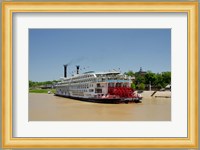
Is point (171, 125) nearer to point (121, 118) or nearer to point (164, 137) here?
point (164, 137)

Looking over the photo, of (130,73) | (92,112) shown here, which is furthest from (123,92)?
(92,112)

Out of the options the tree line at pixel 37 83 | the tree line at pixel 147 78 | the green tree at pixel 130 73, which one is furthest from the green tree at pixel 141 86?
the tree line at pixel 37 83

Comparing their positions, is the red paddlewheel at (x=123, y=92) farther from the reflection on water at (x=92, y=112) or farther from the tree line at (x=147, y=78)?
the reflection on water at (x=92, y=112)

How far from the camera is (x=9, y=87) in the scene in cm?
345

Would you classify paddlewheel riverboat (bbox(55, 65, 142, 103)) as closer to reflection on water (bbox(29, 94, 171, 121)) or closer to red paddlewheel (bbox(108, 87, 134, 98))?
red paddlewheel (bbox(108, 87, 134, 98))

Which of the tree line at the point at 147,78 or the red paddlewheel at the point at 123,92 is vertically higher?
the tree line at the point at 147,78

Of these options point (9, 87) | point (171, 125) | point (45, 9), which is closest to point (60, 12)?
point (45, 9)

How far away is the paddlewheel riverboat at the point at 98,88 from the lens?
4558mm

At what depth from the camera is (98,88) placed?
4969 mm

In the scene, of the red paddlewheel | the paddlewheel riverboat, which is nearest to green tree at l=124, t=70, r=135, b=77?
the paddlewheel riverboat

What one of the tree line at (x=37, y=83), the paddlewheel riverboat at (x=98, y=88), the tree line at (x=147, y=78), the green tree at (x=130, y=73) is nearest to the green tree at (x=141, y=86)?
the tree line at (x=147, y=78)

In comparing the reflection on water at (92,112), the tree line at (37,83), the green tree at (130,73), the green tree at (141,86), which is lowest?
the reflection on water at (92,112)

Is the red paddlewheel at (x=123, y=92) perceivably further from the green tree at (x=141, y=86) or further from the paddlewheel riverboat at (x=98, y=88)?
the green tree at (x=141, y=86)

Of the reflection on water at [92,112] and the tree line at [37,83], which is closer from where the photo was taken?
the reflection on water at [92,112]
